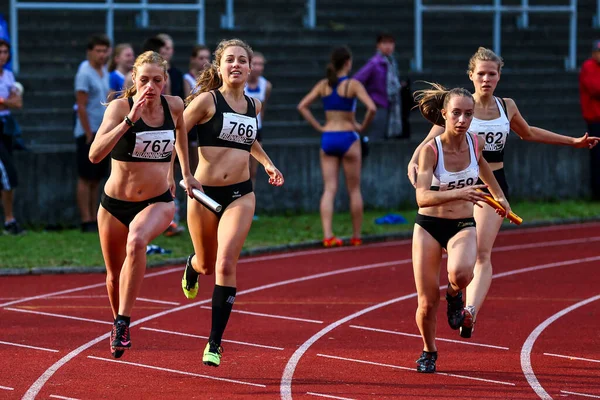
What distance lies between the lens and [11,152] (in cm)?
1524

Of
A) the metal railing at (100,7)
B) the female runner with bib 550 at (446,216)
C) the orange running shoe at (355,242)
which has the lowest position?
the orange running shoe at (355,242)

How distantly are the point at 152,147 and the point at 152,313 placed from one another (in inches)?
99.1

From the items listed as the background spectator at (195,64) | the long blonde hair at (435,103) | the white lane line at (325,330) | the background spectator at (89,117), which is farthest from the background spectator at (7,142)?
the long blonde hair at (435,103)

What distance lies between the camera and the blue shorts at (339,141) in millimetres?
14555

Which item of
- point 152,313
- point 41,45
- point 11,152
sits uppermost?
point 41,45

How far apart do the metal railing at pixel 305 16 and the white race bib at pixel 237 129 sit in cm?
1269

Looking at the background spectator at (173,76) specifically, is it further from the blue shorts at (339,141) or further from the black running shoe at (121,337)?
the black running shoe at (121,337)

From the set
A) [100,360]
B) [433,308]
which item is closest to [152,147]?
[100,360]

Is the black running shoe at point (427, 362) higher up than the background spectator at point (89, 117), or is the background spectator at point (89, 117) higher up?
the background spectator at point (89, 117)

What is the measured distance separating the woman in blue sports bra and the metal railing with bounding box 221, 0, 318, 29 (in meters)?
6.64

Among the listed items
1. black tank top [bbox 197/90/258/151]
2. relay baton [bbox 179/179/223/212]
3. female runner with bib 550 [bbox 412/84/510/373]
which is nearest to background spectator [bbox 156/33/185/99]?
black tank top [bbox 197/90/258/151]

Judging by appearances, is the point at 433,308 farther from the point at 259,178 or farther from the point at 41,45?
the point at 41,45

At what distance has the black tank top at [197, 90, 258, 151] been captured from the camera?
8680 millimetres

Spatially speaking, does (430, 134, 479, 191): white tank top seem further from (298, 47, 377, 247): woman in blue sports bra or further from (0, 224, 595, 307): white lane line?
(298, 47, 377, 247): woman in blue sports bra
